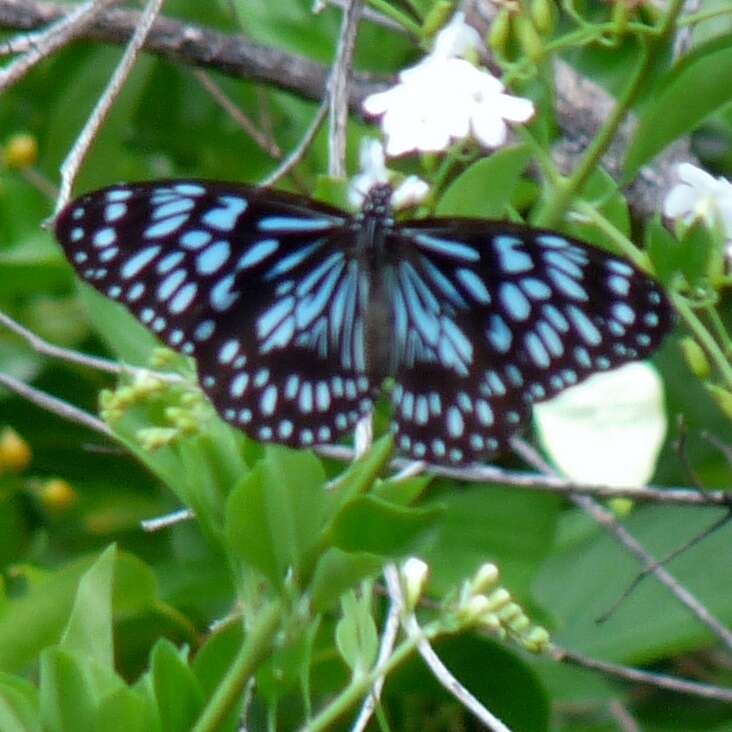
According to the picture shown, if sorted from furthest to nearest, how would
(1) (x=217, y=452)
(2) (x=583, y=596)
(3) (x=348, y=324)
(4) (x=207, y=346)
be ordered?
(2) (x=583, y=596)
(3) (x=348, y=324)
(4) (x=207, y=346)
(1) (x=217, y=452)

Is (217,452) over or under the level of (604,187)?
under

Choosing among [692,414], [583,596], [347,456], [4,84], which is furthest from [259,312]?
[692,414]

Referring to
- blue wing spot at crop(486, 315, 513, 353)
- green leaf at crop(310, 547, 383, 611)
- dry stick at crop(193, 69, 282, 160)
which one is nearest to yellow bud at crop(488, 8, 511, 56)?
blue wing spot at crop(486, 315, 513, 353)

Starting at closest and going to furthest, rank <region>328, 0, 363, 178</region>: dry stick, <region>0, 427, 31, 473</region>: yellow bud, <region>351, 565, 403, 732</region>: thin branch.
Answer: <region>351, 565, 403, 732</region>: thin branch → <region>328, 0, 363, 178</region>: dry stick → <region>0, 427, 31, 473</region>: yellow bud

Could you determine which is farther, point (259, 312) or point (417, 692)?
point (417, 692)

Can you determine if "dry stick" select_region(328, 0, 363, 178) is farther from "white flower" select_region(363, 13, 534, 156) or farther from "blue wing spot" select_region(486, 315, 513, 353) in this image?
"blue wing spot" select_region(486, 315, 513, 353)

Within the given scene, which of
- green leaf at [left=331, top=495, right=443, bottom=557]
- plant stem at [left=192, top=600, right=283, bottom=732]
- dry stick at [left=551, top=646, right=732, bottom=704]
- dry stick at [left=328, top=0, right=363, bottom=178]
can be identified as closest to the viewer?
green leaf at [left=331, top=495, right=443, bottom=557]

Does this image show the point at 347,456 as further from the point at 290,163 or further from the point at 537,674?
the point at 537,674
